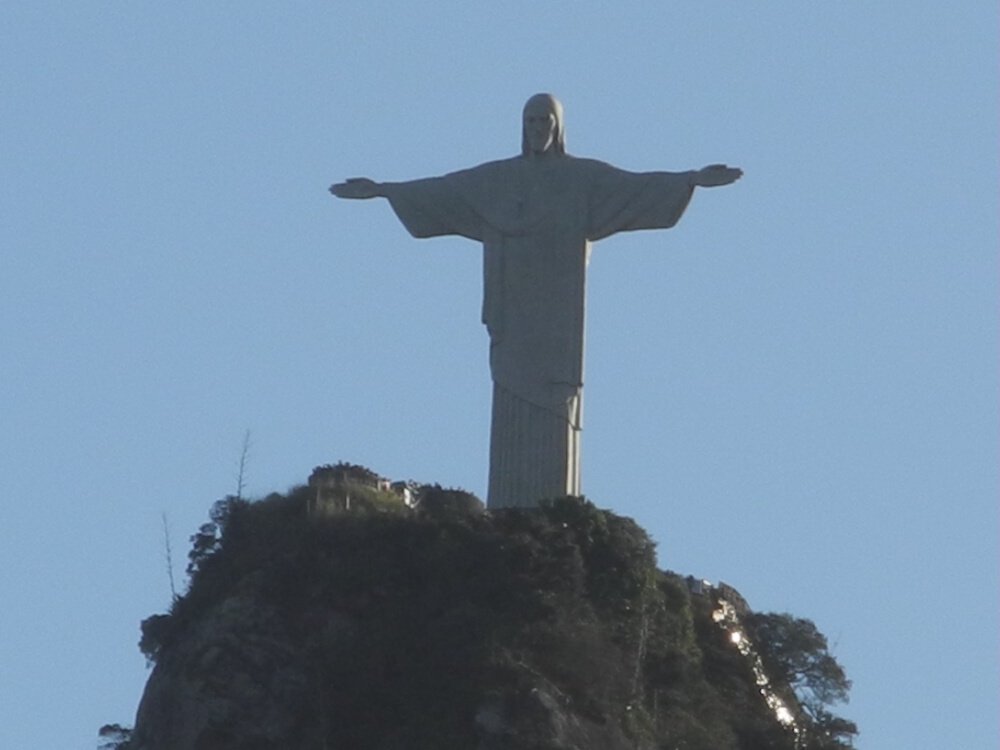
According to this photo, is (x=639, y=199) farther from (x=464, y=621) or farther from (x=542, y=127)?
(x=464, y=621)

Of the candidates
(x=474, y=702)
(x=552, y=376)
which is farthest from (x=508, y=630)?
(x=552, y=376)

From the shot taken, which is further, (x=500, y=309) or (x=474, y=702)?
(x=500, y=309)

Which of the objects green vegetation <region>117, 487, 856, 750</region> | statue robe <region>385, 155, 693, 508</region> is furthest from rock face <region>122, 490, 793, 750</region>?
statue robe <region>385, 155, 693, 508</region>

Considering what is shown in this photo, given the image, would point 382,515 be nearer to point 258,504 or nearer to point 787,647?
point 258,504

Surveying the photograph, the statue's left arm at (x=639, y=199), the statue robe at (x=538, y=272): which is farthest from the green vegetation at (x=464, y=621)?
the statue's left arm at (x=639, y=199)

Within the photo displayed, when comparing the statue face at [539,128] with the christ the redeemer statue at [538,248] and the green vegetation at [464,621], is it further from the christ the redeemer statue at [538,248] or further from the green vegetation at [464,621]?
the green vegetation at [464,621]

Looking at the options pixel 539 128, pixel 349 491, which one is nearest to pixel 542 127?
pixel 539 128
